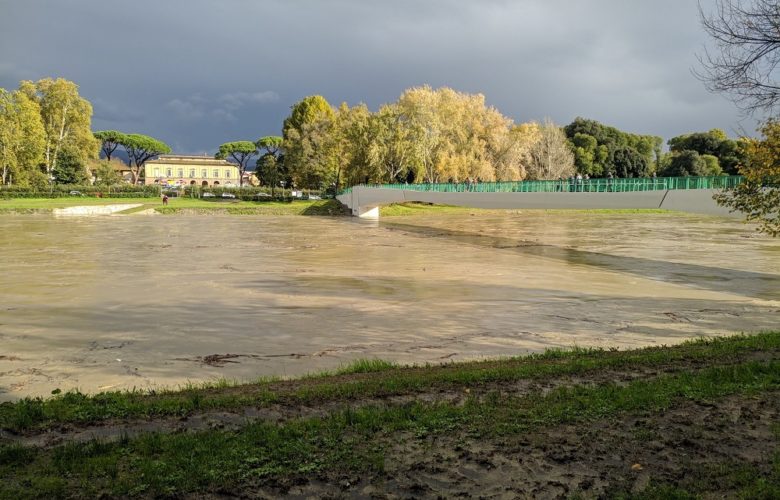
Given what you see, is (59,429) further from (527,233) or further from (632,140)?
(632,140)

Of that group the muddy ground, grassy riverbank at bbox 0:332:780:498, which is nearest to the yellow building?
grassy riverbank at bbox 0:332:780:498

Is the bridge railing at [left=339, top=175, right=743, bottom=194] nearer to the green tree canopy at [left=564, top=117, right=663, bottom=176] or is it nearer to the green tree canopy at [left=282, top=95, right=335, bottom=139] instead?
the green tree canopy at [left=282, top=95, right=335, bottom=139]

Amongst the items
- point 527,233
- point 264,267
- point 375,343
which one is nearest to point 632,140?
point 527,233

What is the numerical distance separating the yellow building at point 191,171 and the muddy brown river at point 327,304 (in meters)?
119

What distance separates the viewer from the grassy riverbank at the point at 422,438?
418 cm

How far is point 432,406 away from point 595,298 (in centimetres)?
1349

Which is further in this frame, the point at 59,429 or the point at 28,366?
the point at 28,366

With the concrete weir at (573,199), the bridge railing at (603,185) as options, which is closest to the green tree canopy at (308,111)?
the concrete weir at (573,199)

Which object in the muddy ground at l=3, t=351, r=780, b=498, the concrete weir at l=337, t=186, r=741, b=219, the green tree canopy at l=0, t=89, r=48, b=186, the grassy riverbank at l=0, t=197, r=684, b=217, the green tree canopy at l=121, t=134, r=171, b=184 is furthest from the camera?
the green tree canopy at l=121, t=134, r=171, b=184

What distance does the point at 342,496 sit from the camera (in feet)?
13.4

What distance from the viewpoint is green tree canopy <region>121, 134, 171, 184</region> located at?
467ft

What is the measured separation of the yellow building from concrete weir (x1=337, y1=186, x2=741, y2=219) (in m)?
98.9

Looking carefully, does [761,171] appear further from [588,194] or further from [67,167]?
[67,167]

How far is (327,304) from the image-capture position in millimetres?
16797
